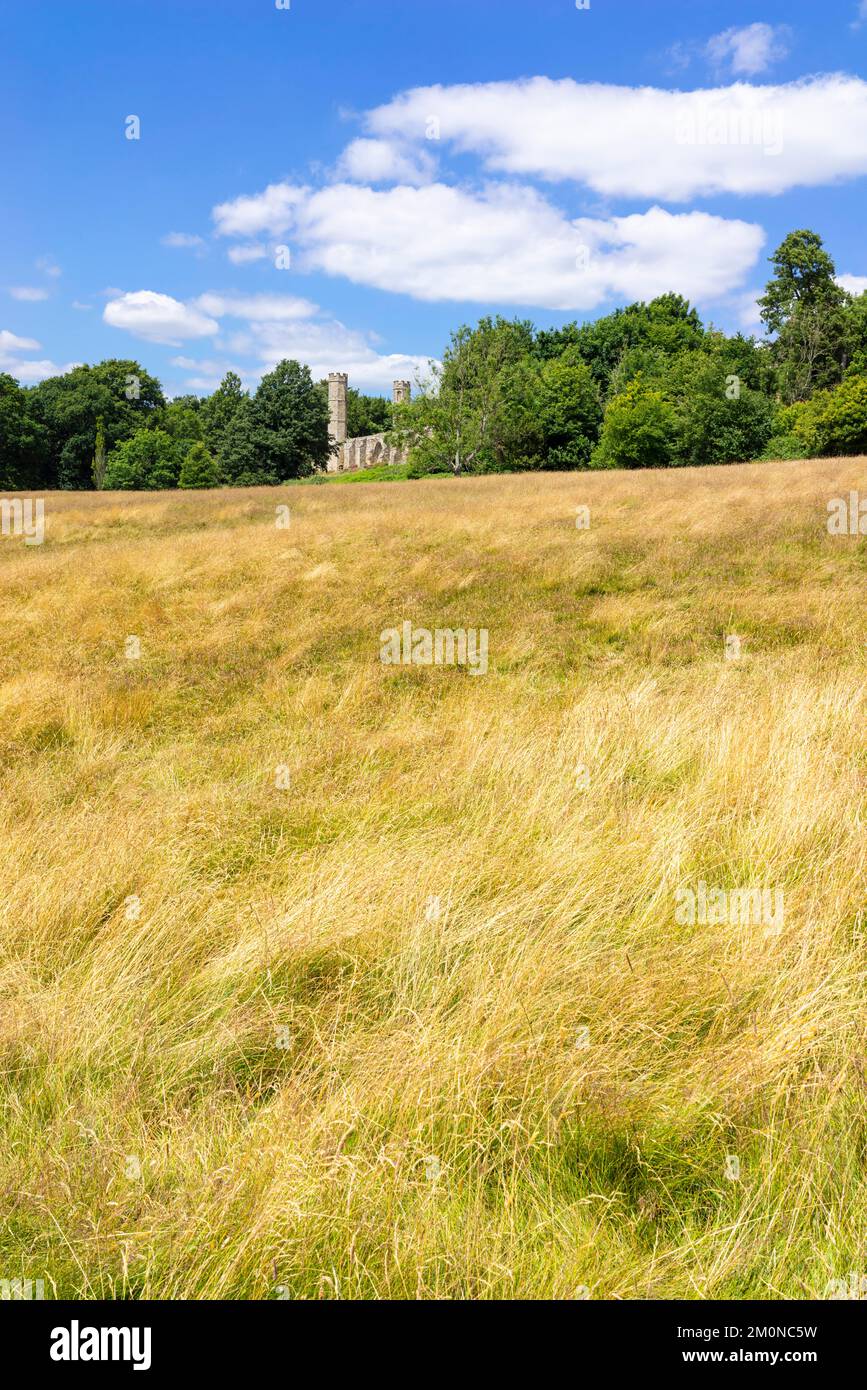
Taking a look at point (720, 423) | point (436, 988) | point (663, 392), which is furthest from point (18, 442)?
point (436, 988)

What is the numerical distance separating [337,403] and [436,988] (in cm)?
9990

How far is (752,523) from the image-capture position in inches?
531

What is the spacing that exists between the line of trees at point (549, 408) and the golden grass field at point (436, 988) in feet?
123

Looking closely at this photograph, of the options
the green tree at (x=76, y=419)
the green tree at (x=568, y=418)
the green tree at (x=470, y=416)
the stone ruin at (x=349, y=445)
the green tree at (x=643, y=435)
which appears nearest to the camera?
the green tree at (x=643, y=435)

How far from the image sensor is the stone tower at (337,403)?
94625mm

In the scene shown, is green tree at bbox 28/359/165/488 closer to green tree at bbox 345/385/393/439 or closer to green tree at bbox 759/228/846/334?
green tree at bbox 345/385/393/439

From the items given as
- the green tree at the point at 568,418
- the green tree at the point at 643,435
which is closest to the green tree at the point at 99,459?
the green tree at the point at 568,418

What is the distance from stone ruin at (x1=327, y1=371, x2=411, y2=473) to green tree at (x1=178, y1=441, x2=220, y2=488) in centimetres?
1621

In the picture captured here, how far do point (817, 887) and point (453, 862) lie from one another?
1606 mm

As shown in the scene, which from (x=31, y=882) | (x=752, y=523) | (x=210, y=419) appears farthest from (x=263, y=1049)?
(x=210, y=419)

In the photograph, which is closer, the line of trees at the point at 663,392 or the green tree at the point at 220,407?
the line of trees at the point at 663,392

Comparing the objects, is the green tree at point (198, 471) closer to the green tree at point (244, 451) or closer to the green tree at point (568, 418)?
the green tree at point (244, 451)

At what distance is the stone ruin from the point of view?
8650 cm

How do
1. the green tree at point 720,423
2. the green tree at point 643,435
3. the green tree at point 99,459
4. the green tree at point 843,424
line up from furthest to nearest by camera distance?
the green tree at point 99,459 → the green tree at point 643,435 → the green tree at point 720,423 → the green tree at point 843,424
